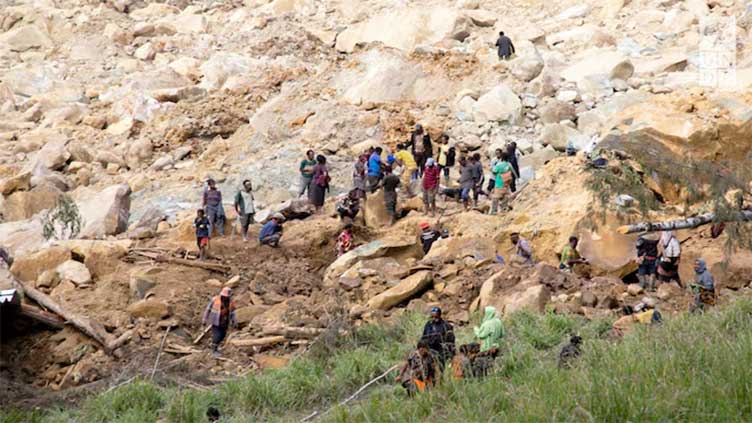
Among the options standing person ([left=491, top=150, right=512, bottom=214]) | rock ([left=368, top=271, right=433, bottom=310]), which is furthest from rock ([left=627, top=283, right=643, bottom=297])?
standing person ([left=491, top=150, right=512, bottom=214])

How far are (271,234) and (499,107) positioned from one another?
22.0 feet

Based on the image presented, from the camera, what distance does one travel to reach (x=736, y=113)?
1672cm

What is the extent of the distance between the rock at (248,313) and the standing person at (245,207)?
8.24 feet

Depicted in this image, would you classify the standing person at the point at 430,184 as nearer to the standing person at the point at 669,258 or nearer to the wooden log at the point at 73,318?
the standing person at the point at 669,258

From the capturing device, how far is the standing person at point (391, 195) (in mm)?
16156

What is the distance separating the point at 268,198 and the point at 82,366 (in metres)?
6.96

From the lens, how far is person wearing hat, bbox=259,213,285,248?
622 inches

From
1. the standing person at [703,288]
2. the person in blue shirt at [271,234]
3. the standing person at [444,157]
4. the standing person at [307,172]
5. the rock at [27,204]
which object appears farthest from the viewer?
the rock at [27,204]

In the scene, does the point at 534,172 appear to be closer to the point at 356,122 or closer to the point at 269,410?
the point at 356,122

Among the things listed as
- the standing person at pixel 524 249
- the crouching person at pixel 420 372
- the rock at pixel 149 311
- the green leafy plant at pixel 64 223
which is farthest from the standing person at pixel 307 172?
the crouching person at pixel 420 372

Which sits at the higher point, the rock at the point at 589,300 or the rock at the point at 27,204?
the rock at the point at 589,300

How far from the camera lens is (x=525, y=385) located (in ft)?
27.2

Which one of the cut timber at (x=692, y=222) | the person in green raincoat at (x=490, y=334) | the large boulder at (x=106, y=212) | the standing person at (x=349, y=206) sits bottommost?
the large boulder at (x=106, y=212)

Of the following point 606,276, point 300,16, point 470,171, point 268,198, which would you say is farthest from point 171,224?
point 300,16
